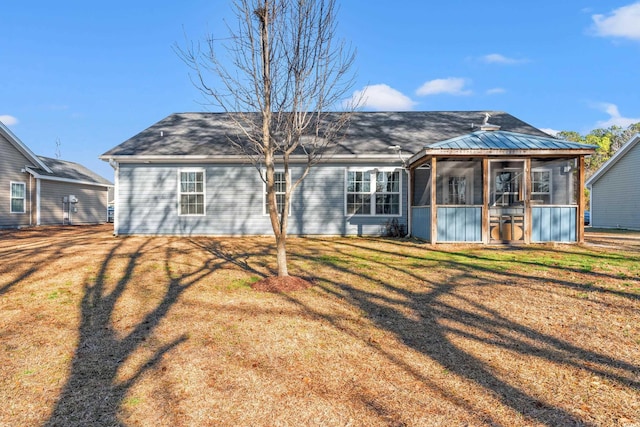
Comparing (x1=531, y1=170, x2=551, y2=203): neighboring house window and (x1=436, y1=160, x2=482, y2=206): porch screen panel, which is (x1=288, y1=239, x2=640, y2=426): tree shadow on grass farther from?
(x1=531, y1=170, x2=551, y2=203): neighboring house window

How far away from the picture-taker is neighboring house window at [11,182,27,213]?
17.8m

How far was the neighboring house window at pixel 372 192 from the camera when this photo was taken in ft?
43.2

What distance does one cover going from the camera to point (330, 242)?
1165cm

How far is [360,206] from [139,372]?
1055 centimetres

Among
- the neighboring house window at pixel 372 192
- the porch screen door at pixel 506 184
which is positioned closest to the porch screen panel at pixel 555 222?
the porch screen door at pixel 506 184

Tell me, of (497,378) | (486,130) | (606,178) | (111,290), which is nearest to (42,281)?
(111,290)

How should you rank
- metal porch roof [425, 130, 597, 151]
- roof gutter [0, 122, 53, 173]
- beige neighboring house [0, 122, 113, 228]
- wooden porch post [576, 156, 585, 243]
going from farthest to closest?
1. beige neighboring house [0, 122, 113, 228]
2. roof gutter [0, 122, 53, 173]
3. wooden porch post [576, 156, 585, 243]
4. metal porch roof [425, 130, 597, 151]

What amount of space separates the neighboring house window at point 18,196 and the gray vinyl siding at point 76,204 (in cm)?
100

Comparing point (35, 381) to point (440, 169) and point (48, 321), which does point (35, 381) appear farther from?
point (440, 169)

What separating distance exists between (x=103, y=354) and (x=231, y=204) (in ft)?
32.5

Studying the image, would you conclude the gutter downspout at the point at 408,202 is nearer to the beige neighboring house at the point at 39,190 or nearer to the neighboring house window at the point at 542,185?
the neighboring house window at the point at 542,185

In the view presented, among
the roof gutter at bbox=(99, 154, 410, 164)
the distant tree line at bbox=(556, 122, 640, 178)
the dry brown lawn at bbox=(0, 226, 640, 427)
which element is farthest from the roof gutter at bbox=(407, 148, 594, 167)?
the distant tree line at bbox=(556, 122, 640, 178)

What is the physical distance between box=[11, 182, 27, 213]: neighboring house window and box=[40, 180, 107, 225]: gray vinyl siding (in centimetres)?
100

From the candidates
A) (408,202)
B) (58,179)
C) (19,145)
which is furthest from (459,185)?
(58,179)
